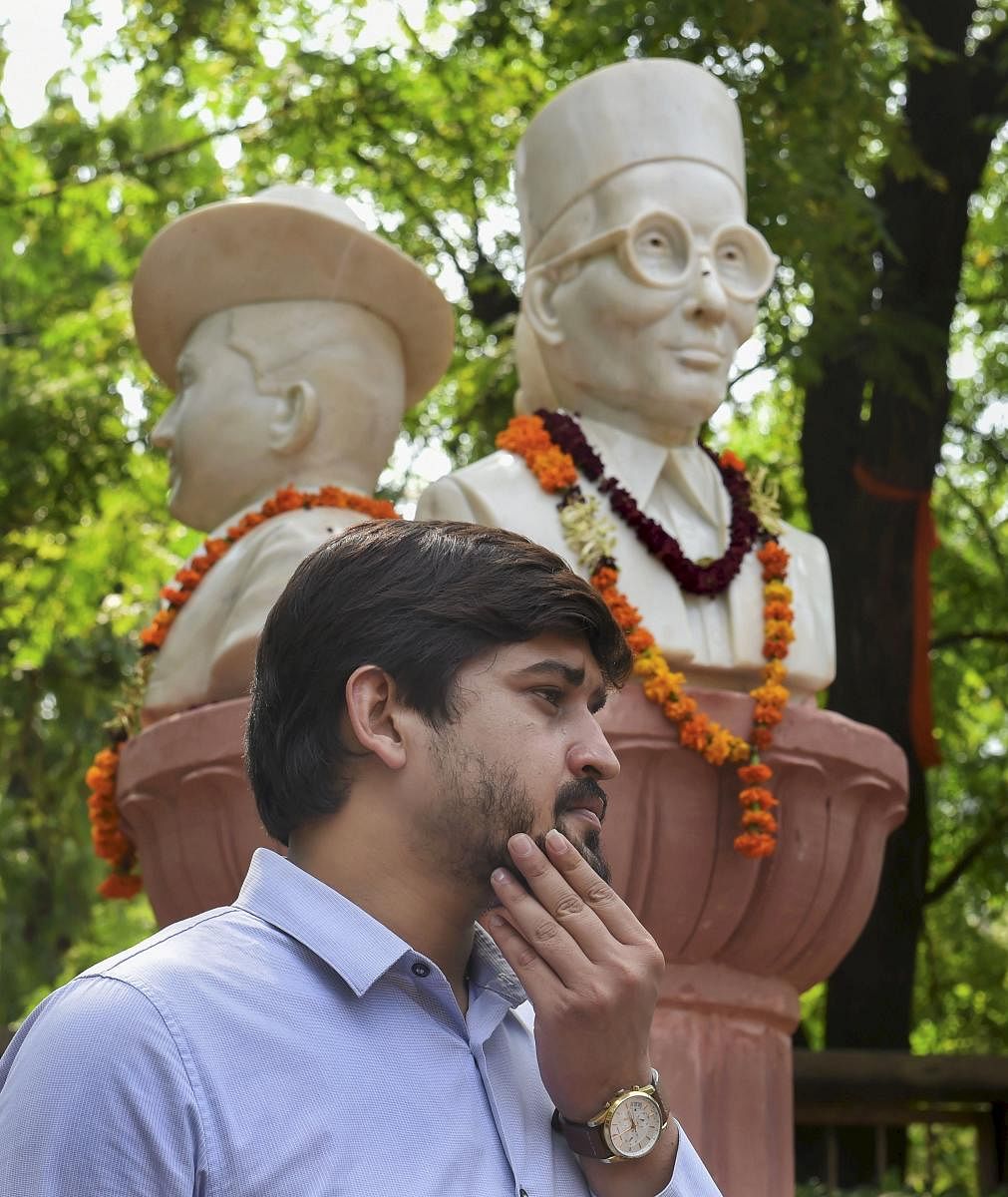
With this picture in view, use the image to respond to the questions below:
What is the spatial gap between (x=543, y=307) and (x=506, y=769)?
3084 millimetres

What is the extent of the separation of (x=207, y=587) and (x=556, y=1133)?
9.59 ft

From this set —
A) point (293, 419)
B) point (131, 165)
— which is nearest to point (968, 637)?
point (131, 165)

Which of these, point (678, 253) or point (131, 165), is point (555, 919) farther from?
point (131, 165)

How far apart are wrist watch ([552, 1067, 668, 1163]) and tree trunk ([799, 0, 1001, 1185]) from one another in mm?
5638

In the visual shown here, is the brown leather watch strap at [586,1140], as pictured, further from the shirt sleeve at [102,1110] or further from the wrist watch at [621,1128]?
the shirt sleeve at [102,1110]

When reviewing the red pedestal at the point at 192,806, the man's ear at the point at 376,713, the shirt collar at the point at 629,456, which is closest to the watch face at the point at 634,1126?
the man's ear at the point at 376,713

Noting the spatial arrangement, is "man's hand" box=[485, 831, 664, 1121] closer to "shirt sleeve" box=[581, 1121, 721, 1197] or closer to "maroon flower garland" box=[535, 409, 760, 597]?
"shirt sleeve" box=[581, 1121, 721, 1197]

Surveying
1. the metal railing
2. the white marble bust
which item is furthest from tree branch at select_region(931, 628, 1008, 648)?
the white marble bust

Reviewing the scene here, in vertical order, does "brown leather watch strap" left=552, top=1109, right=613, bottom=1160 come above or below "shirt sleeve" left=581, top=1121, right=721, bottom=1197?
above

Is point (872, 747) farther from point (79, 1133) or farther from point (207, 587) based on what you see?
point (79, 1133)

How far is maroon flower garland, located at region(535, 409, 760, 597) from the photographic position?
14.8ft

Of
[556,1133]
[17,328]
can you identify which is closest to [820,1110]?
[556,1133]

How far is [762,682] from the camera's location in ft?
14.8

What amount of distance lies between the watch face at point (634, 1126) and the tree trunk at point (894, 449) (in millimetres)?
5639
